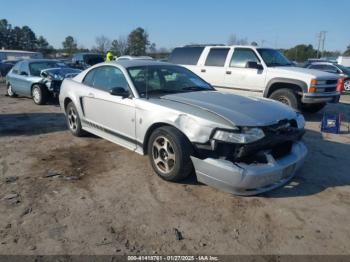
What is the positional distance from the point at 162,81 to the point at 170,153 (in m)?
1.47

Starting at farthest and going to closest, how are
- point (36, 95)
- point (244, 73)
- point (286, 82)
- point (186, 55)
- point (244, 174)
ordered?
point (36, 95)
point (186, 55)
point (244, 73)
point (286, 82)
point (244, 174)

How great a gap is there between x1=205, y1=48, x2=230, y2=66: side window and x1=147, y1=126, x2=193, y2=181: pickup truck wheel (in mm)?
5677

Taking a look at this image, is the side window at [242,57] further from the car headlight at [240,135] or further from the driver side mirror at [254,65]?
the car headlight at [240,135]

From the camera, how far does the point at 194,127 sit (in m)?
3.79

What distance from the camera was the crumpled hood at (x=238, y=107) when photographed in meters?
3.80

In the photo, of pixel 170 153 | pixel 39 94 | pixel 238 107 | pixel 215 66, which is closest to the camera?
pixel 170 153

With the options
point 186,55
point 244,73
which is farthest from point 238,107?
point 186,55

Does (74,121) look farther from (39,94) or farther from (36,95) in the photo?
(36,95)

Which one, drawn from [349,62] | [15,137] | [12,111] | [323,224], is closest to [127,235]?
[323,224]

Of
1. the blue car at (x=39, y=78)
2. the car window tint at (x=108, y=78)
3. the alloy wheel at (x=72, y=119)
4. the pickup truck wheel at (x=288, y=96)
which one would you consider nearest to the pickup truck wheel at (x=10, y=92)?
the blue car at (x=39, y=78)

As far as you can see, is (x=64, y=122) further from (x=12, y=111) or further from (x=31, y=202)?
(x=31, y=202)

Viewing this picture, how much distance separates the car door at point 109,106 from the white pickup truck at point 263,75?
4526 millimetres

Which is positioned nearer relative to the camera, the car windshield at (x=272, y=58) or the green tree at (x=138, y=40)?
the car windshield at (x=272, y=58)

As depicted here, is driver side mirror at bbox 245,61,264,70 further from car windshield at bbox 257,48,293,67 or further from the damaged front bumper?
the damaged front bumper
